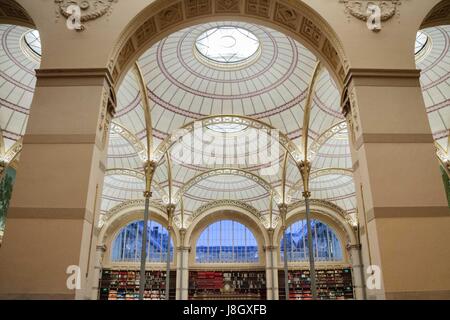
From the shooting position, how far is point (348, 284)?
23828mm

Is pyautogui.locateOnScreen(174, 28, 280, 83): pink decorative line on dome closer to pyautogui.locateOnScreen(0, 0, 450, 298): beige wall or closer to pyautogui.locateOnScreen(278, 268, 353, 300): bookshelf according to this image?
pyautogui.locateOnScreen(0, 0, 450, 298): beige wall

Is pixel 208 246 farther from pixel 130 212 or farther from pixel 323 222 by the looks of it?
pixel 323 222

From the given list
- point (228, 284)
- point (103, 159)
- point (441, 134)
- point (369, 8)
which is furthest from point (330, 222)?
point (103, 159)

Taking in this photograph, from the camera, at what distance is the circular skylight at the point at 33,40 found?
13.7 meters

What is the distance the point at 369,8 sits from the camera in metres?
6.91

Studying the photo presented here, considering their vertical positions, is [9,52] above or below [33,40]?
below

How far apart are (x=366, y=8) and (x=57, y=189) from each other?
6782 millimetres

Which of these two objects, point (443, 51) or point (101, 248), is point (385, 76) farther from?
point (101, 248)

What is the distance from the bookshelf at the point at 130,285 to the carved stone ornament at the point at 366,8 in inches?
822

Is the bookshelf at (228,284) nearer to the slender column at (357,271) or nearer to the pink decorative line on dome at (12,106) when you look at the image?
the slender column at (357,271)

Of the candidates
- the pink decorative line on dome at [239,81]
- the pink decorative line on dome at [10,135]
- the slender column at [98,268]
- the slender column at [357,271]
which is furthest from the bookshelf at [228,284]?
the pink decorative line on dome at [10,135]

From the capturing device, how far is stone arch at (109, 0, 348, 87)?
693 cm

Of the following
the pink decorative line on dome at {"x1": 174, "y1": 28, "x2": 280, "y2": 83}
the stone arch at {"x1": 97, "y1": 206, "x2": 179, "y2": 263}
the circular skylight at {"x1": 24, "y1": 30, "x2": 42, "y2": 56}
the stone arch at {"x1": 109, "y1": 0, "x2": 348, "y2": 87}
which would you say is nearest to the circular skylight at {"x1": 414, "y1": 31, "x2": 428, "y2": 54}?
the pink decorative line on dome at {"x1": 174, "y1": 28, "x2": 280, "y2": 83}
